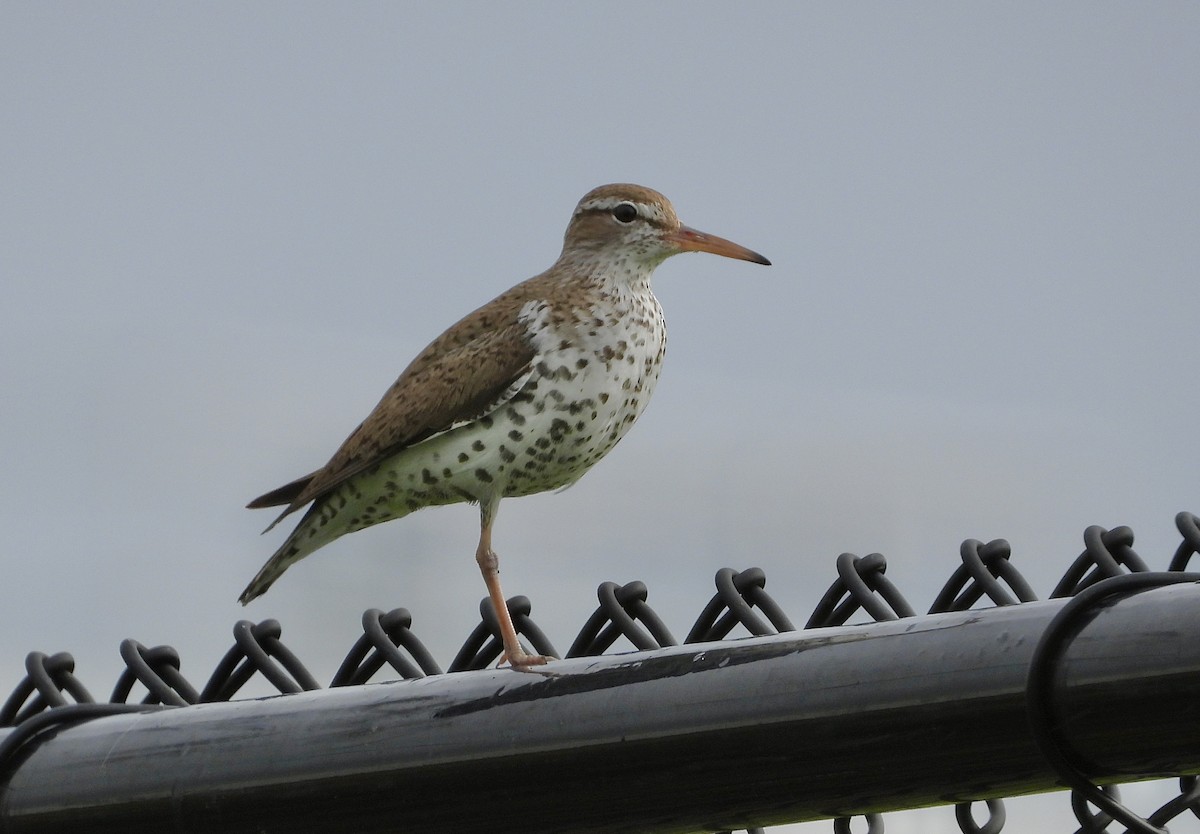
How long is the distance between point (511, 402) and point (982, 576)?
2497 millimetres

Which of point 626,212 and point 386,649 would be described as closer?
point 386,649

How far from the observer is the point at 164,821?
2799 mm

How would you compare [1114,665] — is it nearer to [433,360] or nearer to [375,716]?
[375,716]

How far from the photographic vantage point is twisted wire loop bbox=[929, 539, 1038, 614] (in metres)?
3.00

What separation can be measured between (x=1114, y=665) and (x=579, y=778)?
82 cm

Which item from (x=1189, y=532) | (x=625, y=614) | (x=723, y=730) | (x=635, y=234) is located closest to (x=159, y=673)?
(x=625, y=614)

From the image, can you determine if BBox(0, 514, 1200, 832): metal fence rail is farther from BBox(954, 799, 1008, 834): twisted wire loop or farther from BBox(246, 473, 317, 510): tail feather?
BBox(246, 473, 317, 510): tail feather

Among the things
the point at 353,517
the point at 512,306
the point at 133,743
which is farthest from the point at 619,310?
the point at 133,743

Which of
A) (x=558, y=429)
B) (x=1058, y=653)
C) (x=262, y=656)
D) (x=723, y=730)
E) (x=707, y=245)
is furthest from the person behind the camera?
(x=707, y=245)

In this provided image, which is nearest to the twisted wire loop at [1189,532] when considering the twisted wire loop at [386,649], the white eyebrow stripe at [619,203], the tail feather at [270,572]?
the twisted wire loop at [386,649]

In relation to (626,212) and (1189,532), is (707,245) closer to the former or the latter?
(626,212)

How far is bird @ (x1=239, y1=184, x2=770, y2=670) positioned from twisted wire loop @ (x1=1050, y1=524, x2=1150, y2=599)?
2162mm

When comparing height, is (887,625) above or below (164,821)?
above

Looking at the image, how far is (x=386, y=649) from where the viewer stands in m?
3.44
